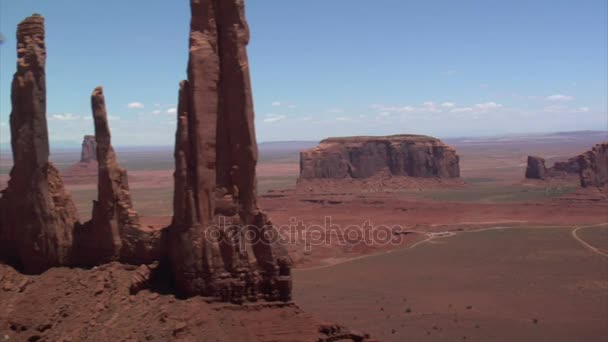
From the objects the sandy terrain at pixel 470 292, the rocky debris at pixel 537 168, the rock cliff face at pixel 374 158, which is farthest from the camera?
the rocky debris at pixel 537 168

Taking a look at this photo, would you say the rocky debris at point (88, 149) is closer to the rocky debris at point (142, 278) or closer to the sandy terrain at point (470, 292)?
the sandy terrain at point (470, 292)

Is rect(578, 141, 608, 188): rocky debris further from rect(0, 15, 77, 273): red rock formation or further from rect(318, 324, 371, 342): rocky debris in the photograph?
rect(0, 15, 77, 273): red rock formation

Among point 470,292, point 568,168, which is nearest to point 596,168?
point 568,168

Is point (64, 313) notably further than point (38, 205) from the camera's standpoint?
No

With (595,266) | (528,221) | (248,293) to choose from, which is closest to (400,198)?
(528,221)

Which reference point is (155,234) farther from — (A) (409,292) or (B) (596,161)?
(B) (596,161)

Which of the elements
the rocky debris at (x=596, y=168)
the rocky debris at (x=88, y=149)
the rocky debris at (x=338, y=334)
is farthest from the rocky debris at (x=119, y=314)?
the rocky debris at (x=88, y=149)

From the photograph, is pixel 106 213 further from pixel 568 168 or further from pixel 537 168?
pixel 537 168
